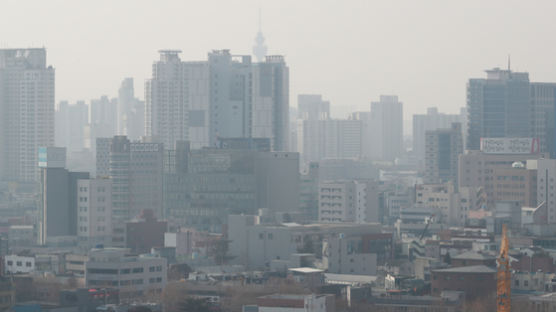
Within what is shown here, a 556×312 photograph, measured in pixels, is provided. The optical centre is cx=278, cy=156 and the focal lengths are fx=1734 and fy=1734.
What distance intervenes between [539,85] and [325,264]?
216 feet

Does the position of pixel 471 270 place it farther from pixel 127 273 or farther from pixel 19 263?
pixel 19 263

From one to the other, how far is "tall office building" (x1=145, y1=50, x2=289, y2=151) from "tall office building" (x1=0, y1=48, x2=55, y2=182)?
854 cm

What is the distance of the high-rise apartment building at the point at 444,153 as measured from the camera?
12625 cm

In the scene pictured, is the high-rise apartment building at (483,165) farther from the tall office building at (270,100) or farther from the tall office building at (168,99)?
the tall office building at (168,99)

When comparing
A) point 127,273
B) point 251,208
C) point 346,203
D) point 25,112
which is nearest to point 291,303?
point 127,273

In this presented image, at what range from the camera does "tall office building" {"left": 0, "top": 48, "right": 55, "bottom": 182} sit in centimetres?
13225

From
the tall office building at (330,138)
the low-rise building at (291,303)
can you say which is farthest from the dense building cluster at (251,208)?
the tall office building at (330,138)

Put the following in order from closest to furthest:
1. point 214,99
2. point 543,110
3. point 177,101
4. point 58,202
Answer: point 58,202 → point 543,110 → point 214,99 → point 177,101

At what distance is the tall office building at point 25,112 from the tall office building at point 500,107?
32.1 meters

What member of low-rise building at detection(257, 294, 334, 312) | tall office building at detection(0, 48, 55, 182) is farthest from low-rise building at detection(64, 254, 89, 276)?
tall office building at detection(0, 48, 55, 182)

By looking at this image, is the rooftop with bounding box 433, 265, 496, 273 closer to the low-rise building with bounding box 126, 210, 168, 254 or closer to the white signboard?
the low-rise building with bounding box 126, 210, 168, 254

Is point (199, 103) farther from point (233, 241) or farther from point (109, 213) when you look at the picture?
point (233, 241)

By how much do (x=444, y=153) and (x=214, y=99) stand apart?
18187 millimetres

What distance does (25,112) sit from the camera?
132750 mm
